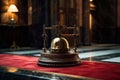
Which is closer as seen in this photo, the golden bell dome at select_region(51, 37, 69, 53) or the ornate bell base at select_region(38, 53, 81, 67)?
the ornate bell base at select_region(38, 53, 81, 67)

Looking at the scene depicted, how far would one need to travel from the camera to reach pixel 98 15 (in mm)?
13930

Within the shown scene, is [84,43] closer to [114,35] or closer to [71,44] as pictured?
[71,44]

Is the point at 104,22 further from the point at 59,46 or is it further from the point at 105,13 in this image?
the point at 59,46

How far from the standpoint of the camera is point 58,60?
5.47 m

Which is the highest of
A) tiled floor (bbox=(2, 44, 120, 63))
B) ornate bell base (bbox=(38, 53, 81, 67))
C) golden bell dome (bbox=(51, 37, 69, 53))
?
golden bell dome (bbox=(51, 37, 69, 53))

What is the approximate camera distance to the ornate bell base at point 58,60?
5418 mm

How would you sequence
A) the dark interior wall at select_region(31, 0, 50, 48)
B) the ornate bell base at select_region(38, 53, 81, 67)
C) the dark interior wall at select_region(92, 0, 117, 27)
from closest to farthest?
1. the ornate bell base at select_region(38, 53, 81, 67)
2. the dark interior wall at select_region(31, 0, 50, 48)
3. the dark interior wall at select_region(92, 0, 117, 27)

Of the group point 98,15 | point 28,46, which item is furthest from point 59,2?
point 98,15

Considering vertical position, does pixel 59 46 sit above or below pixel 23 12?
below

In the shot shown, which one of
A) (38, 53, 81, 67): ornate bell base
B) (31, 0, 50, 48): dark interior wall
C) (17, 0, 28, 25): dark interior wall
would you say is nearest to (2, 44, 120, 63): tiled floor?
(38, 53, 81, 67): ornate bell base

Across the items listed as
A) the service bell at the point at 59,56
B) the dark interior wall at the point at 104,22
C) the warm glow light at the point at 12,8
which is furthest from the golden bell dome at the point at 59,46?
the dark interior wall at the point at 104,22

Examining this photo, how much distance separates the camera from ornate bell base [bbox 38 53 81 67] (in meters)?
5.42

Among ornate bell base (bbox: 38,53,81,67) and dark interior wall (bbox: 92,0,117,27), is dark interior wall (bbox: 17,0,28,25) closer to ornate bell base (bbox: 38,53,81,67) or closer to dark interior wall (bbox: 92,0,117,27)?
dark interior wall (bbox: 92,0,117,27)

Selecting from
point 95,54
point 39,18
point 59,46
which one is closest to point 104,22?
point 39,18
